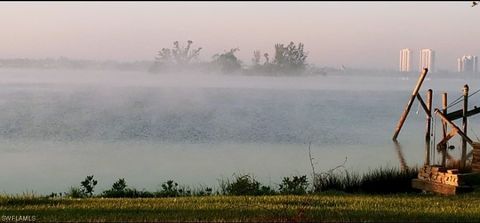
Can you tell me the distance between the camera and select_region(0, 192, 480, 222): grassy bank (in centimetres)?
909

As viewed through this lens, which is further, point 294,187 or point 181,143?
point 181,143

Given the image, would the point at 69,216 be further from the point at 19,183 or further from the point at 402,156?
the point at 402,156

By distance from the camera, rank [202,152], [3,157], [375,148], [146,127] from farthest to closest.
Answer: [146,127], [375,148], [202,152], [3,157]

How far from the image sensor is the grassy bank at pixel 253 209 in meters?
9.09

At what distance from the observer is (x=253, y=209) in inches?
393

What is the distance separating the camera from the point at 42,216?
30.2 ft

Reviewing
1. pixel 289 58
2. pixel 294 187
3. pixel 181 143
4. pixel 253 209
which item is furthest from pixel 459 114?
pixel 289 58

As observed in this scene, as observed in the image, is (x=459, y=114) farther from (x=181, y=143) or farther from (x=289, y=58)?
(x=289, y=58)

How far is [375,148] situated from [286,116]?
1788 centimetres

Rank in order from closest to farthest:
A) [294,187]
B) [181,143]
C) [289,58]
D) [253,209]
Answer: [253,209], [294,187], [181,143], [289,58]

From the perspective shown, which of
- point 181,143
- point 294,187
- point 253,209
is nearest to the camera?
point 253,209

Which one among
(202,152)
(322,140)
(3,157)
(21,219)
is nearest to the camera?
(21,219)

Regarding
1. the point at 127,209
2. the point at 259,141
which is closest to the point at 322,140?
the point at 259,141

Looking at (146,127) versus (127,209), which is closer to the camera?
(127,209)
